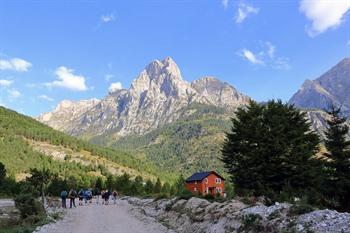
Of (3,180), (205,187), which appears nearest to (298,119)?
(205,187)

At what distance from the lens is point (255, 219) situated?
2114 cm

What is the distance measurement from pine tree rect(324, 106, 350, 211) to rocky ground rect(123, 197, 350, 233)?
14.0m

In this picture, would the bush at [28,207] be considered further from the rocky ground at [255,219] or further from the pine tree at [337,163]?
the pine tree at [337,163]

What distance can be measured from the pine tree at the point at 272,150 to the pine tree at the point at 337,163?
230 centimetres

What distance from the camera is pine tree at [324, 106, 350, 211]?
39.5 meters

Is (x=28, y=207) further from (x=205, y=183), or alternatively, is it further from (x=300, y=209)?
(x=205, y=183)

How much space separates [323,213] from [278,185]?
25516 mm

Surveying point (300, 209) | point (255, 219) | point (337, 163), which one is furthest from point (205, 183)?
point (300, 209)

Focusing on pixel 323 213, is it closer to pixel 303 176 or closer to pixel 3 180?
pixel 303 176

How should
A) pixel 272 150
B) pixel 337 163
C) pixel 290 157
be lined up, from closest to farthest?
1. pixel 337 163
2. pixel 290 157
3. pixel 272 150

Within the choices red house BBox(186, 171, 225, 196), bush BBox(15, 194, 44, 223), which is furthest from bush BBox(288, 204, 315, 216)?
red house BBox(186, 171, 225, 196)

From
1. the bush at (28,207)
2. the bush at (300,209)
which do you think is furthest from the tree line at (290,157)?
the bush at (28,207)

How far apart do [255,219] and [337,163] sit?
79.1ft

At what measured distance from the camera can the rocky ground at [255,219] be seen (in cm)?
1711
